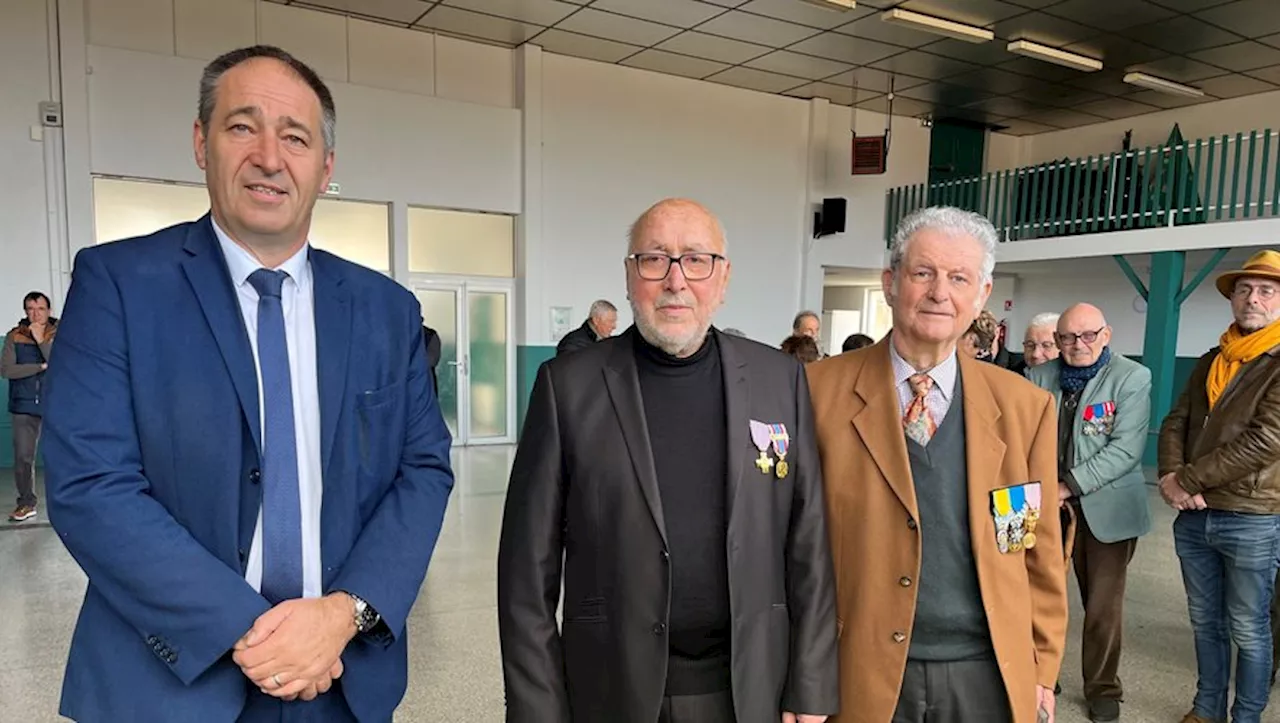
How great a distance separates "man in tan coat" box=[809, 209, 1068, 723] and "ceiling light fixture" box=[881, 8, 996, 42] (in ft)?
23.4

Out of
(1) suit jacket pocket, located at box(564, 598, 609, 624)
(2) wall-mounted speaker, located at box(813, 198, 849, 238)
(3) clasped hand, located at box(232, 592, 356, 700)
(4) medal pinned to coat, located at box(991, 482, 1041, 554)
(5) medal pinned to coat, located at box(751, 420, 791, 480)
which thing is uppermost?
(2) wall-mounted speaker, located at box(813, 198, 849, 238)

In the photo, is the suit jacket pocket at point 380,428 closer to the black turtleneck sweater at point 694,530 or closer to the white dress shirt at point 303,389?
the white dress shirt at point 303,389

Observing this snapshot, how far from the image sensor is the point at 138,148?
754cm

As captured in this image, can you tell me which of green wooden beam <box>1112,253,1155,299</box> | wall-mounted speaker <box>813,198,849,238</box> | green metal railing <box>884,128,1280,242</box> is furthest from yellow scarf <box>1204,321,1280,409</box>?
wall-mounted speaker <box>813,198,849,238</box>

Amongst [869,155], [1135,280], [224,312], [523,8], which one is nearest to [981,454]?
[224,312]

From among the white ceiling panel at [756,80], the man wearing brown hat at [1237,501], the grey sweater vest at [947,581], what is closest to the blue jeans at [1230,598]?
the man wearing brown hat at [1237,501]

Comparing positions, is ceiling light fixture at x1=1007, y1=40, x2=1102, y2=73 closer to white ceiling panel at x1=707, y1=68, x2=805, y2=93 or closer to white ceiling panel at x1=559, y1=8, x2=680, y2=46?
white ceiling panel at x1=707, y1=68, x2=805, y2=93

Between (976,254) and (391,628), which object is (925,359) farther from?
(391,628)

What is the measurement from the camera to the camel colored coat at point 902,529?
1.50 m

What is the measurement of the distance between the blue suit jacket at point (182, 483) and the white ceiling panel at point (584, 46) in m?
8.33

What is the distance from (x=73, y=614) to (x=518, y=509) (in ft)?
11.4

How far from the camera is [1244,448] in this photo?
260 centimetres

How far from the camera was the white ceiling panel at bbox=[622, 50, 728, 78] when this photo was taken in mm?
9414

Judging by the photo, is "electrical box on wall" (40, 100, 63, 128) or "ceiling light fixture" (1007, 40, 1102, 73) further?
"ceiling light fixture" (1007, 40, 1102, 73)
